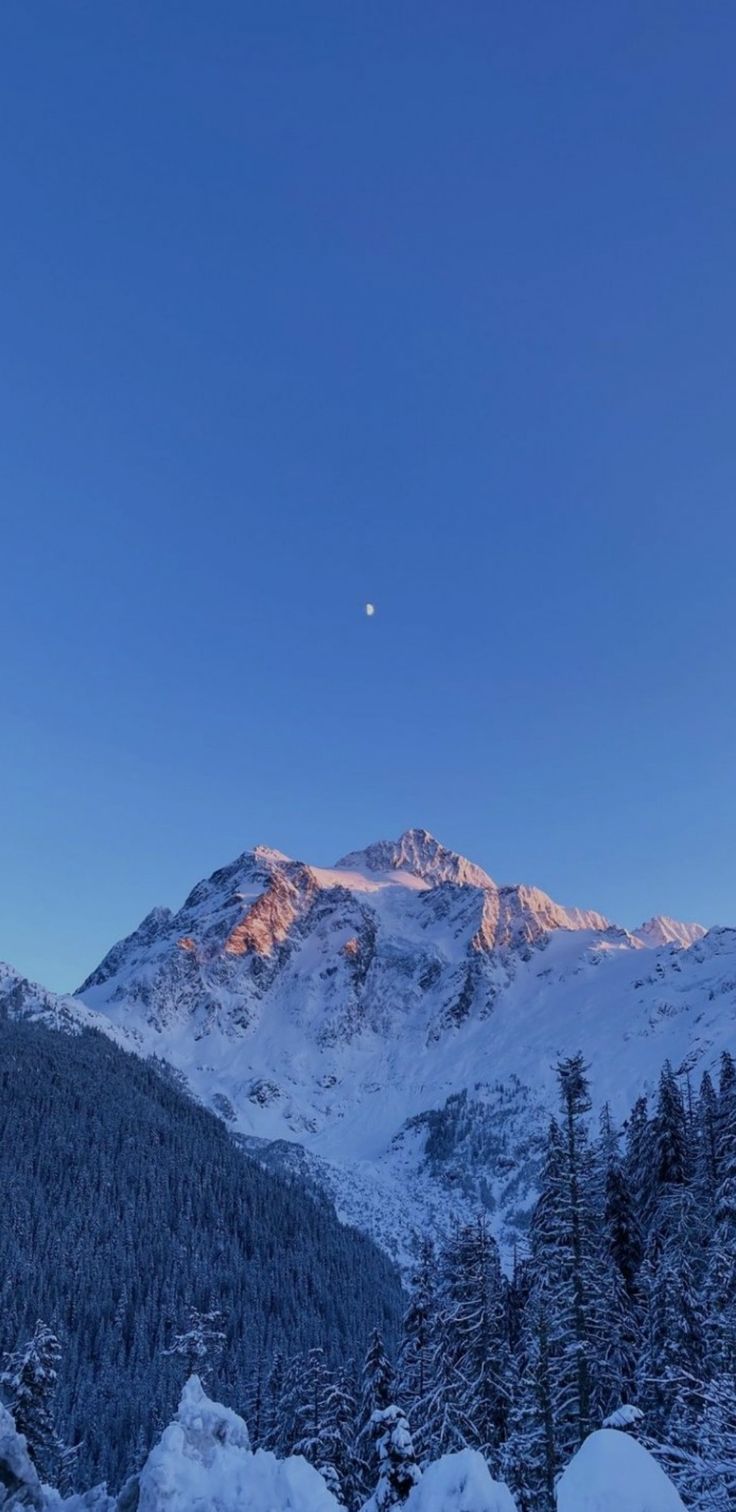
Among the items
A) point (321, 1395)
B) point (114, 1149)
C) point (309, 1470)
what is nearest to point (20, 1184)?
point (114, 1149)

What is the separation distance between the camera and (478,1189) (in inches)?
7603

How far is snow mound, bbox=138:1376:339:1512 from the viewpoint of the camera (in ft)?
39.2

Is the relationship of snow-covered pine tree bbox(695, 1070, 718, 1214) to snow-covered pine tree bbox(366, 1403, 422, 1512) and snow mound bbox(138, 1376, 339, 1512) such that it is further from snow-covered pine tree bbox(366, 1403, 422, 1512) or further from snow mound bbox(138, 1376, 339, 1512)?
snow mound bbox(138, 1376, 339, 1512)

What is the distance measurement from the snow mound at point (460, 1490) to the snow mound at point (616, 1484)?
243 centimetres

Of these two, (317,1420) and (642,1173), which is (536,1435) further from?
(642,1173)

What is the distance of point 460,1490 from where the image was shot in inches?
369

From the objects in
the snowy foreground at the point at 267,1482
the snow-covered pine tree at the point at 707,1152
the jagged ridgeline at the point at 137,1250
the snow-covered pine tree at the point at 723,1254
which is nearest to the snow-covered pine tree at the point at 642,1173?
the snow-covered pine tree at the point at 707,1152

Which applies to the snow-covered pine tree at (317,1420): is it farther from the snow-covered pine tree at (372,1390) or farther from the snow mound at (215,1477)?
the snow mound at (215,1477)

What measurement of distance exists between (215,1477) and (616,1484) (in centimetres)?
801

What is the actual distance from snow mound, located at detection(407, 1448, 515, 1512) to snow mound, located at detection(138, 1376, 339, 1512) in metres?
3.43

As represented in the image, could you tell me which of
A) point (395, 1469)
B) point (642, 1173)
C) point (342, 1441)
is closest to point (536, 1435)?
point (395, 1469)

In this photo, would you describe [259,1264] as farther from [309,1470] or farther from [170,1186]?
[309,1470]

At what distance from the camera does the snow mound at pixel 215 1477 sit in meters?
12.0

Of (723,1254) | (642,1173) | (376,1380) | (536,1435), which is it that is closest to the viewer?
(536,1435)
